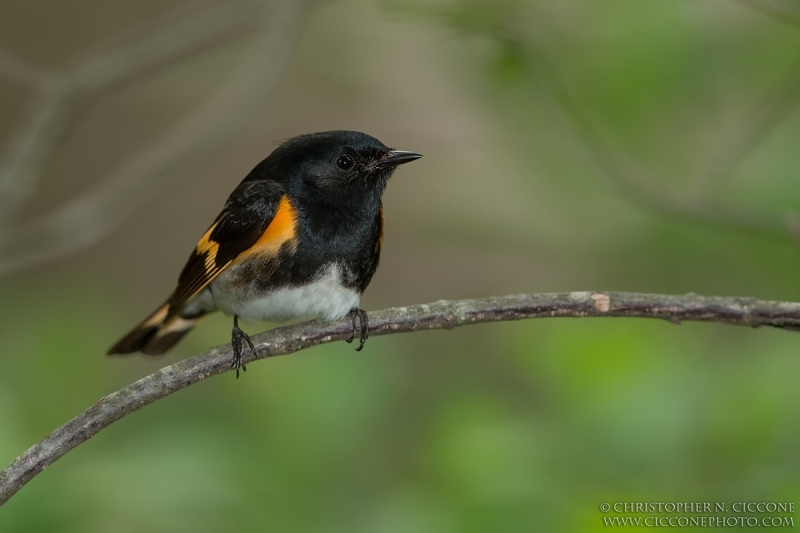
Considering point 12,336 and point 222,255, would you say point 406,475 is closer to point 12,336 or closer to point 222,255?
point 222,255

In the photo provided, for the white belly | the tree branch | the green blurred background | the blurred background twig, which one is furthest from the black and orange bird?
the blurred background twig

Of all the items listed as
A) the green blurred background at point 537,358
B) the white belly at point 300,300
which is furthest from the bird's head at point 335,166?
the green blurred background at point 537,358

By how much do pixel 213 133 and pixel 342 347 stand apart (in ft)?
4.47

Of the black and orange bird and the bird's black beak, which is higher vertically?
the bird's black beak

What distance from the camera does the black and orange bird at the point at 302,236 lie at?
A: 281 cm

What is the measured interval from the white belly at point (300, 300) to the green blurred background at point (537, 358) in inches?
5.8

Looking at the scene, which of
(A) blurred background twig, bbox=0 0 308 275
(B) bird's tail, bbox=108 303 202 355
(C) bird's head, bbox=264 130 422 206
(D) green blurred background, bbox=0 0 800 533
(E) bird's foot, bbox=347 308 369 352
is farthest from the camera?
(A) blurred background twig, bbox=0 0 308 275

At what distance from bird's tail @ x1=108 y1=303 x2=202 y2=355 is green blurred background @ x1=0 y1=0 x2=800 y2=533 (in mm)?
81

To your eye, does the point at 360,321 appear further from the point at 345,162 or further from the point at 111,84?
the point at 111,84

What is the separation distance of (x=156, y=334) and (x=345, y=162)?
3.58 ft

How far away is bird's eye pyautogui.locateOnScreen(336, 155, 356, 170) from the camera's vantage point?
297 centimetres

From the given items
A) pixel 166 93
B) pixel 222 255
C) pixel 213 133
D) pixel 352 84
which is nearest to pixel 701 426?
pixel 222 255

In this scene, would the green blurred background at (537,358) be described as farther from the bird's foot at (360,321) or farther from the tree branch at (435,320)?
the tree branch at (435,320)

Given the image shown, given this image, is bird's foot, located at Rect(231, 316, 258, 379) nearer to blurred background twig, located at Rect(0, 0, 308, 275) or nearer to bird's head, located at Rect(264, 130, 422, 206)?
bird's head, located at Rect(264, 130, 422, 206)
